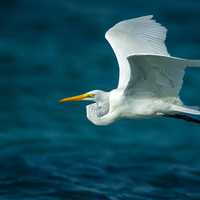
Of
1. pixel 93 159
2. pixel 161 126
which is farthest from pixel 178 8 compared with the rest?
pixel 93 159

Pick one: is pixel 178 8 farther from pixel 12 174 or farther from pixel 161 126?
pixel 12 174

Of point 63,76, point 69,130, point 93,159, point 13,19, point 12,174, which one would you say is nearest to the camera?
point 12,174

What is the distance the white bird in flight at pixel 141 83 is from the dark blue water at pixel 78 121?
2.07 meters

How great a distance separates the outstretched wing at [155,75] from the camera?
797cm

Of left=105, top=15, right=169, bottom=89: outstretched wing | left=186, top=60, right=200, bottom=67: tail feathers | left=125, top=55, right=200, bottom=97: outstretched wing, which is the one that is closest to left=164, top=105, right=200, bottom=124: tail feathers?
left=125, top=55, right=200, bottom=97: outstretched wing

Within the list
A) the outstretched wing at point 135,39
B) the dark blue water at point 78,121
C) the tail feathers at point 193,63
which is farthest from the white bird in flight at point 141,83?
the dark blue water at point 78,121

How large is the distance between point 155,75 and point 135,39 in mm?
1044

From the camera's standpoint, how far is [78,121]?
13117 mm

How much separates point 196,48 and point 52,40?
2.57 meters

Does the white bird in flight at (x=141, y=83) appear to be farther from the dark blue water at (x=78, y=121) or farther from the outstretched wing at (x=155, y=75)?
the dark blue water at (x=78, y=121)

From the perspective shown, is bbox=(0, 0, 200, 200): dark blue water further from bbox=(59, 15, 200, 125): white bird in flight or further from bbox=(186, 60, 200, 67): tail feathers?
bbox=(186, 60, 200, 67): tail feathers

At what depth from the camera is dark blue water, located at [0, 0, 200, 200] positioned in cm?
1125

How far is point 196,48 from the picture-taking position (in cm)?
1463

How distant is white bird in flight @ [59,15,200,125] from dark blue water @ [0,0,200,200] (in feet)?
6.78
